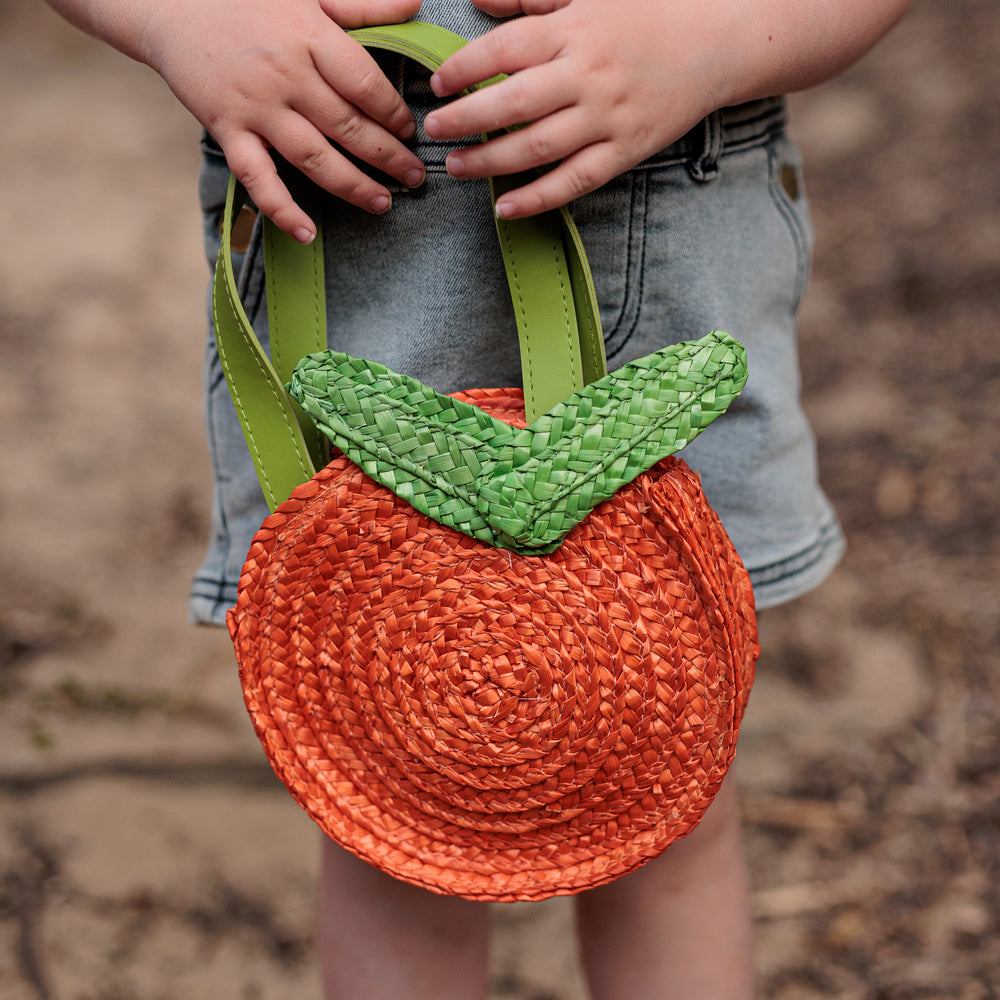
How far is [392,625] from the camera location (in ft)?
2.02

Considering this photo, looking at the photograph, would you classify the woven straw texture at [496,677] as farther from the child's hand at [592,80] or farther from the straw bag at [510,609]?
the child's hand at [592,80]

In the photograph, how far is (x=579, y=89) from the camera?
596 millimetres

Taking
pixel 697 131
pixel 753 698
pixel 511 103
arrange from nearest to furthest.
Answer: pixel 511 103, pixel 697 131, pixel 753 698

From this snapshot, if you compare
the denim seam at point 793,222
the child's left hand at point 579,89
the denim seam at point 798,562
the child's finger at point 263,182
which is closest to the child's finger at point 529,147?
the child's left hand at point 579,89

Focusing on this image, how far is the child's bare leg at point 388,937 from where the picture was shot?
31.6 inches

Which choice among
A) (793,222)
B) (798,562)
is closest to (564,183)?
(793,222)

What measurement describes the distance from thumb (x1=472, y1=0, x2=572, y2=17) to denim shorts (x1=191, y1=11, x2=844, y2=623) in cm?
6

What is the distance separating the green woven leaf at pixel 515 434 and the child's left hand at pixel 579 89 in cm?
12

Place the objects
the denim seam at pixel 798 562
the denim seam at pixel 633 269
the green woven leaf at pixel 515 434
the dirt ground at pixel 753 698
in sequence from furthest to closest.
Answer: the dirt ground at pixel 753 698 < the denim seam at pixel 798 562 < the denim seam at pixel 633 269 < the green woven leaf at pixel 515 434

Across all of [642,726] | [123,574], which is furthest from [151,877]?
[642,726]

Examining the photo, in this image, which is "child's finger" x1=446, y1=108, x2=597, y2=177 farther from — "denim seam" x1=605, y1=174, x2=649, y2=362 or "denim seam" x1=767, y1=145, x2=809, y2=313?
"denim seam" x1=767, y1=145, x2=809, y2=313

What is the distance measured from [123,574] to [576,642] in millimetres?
1458

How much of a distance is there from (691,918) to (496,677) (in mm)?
340

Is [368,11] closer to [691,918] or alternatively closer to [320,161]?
[320,161]
